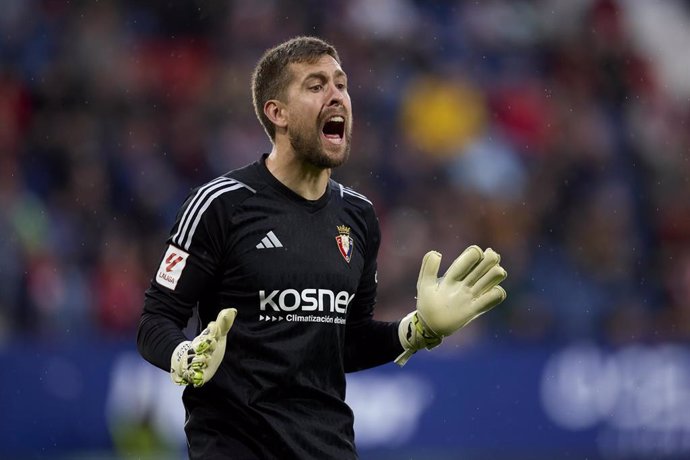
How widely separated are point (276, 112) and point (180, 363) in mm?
1213

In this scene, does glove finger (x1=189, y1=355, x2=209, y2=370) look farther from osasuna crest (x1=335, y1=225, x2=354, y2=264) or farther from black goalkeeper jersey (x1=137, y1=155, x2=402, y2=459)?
osasuna crest (x1=335, y1=225, x2=354, y2=264)

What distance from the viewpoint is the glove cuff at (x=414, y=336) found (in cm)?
516

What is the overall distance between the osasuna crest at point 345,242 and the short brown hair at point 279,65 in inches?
17.8

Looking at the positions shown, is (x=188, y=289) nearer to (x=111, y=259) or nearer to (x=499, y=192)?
(x=111, y=259)

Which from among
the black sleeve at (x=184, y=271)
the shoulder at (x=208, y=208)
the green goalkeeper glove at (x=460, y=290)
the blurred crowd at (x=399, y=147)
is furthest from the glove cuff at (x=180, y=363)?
the blurred crowd at (x=399, y=147)

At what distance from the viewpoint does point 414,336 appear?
5180mm

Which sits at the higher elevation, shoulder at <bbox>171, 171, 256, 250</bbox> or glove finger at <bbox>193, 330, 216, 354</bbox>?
shoulder at <bbox>171, 171, 256, 250</bbox>

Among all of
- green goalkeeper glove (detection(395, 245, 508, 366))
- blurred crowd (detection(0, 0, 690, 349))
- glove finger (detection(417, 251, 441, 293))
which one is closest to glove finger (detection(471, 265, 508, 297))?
green goalkeeper glove (detection(395, 245, 508, 366))

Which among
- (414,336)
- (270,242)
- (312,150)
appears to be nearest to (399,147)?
(414,336)

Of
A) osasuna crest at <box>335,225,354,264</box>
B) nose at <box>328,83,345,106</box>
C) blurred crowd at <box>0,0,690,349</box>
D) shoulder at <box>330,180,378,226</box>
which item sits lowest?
osasuna crest at <box>335,225,354,264</box>

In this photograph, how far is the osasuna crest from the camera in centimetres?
504

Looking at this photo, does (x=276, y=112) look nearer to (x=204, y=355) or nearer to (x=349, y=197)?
(x=349, y=197)

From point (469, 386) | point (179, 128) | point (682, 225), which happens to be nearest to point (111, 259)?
point (179, 128)

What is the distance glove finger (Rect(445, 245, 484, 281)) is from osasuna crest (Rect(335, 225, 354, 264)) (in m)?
0.39
